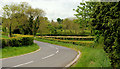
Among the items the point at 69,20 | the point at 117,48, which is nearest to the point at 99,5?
the point at 117,48

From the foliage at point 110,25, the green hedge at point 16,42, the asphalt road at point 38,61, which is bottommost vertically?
the asphalt road at point 38,61

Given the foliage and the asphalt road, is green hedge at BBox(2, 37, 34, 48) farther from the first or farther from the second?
the foliage

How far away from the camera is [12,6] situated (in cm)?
3134

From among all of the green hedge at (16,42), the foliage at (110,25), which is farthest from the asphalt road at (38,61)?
the green hedge at (16,42)

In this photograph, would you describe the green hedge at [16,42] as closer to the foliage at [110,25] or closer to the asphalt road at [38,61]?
the asphalt road at [38,61]

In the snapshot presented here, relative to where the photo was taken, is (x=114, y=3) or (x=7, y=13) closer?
(x=114, y=3)

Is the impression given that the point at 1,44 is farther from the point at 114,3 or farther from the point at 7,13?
the point at 7,13

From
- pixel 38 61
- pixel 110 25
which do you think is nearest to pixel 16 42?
pixel 38 61

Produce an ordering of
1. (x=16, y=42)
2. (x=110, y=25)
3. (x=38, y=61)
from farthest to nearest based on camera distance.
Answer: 1. (x=16, y=42)
2. (x=38, y=61)
3. (x=110, y=25)

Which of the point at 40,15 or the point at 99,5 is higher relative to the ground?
the point at 40,15

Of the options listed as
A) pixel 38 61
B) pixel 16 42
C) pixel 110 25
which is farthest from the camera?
pixel 16 42

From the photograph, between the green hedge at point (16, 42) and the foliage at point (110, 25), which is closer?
the foliage at point (110, 25)

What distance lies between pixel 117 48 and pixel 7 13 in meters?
29.2

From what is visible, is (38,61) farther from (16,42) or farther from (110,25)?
(16,42)
